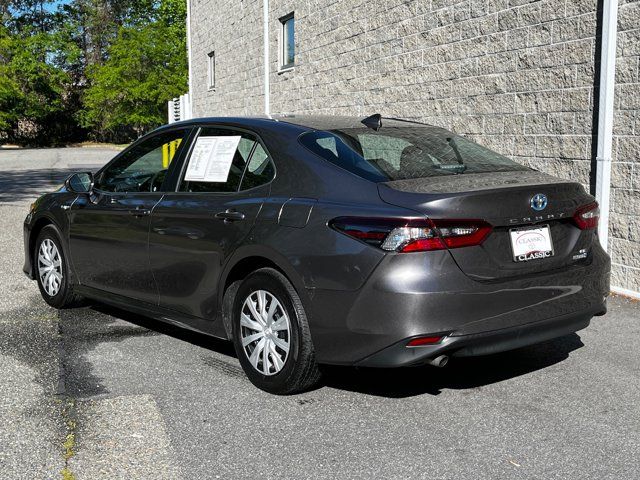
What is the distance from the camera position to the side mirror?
6.23m

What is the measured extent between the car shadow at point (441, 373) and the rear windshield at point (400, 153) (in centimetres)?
121

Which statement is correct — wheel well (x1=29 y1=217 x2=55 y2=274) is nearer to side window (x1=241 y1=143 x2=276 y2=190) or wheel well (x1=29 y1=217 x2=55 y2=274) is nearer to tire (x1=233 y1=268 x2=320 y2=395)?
side window (x1=241 y1=143 x2=276 y2=190)

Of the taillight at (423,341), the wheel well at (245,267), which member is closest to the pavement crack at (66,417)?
the wheel well at (245,267)

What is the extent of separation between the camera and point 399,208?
3.94 metres

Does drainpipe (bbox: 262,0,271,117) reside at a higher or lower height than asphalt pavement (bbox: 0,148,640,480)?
higher

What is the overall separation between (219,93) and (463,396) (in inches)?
655

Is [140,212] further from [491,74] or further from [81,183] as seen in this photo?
[491,74]

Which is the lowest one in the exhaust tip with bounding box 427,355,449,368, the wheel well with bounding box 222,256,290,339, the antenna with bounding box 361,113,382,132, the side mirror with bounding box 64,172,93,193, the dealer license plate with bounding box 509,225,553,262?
the exhaust tip with bounding box 427,355,449,368

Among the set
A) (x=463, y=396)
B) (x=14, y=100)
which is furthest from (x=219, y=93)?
(x=14, y=100)

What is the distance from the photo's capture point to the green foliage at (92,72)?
45.7 m

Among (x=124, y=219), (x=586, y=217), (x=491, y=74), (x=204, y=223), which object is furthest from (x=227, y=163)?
(x=491, y=74)

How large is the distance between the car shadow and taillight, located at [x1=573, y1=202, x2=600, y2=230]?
3.42ft

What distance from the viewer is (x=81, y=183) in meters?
6.30

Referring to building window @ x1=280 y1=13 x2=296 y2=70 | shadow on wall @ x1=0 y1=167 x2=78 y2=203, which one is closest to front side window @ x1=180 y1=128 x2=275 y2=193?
building window @ x1=280 y1=13 x2=296 y2=70
